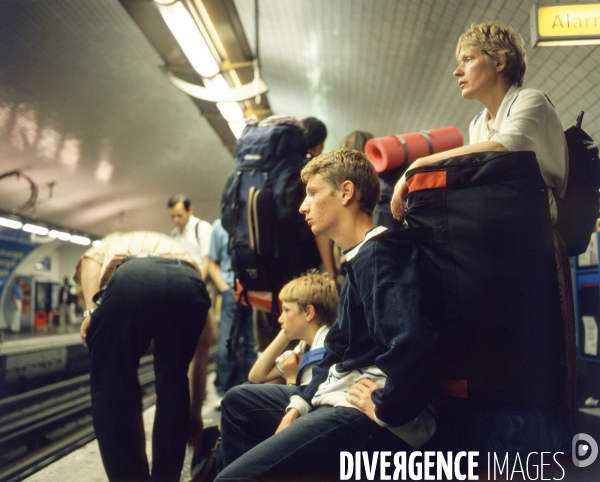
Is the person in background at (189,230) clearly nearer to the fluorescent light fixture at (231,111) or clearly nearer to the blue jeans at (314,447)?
the fluorescent light fixture at (231,111)

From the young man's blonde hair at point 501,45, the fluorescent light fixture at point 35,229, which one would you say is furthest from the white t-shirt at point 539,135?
the fluorescent light fixture at point 35,229

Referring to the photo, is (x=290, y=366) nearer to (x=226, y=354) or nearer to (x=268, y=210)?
(x=268, y=210)

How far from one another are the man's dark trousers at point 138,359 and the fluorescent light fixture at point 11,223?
9.51 m

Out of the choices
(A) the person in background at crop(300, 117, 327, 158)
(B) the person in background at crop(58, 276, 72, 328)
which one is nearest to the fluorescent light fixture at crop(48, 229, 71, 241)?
(B) the person in background at crop(58, 276, 72, 328)

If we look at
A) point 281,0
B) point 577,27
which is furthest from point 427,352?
point 281,0

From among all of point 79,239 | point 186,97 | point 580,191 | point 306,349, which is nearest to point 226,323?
point 306,349

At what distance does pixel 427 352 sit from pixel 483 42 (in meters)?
1.13

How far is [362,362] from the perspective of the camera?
1521mm

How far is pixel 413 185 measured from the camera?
4.84 feet

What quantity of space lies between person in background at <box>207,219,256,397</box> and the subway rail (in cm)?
109

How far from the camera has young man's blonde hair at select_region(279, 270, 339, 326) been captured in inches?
96.0

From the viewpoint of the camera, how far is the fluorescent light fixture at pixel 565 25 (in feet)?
8.25

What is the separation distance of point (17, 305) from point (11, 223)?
415cm

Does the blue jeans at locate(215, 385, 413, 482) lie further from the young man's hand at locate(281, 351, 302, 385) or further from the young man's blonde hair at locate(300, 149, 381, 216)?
the young man's hand at locate(281, 351, 302, 385)
